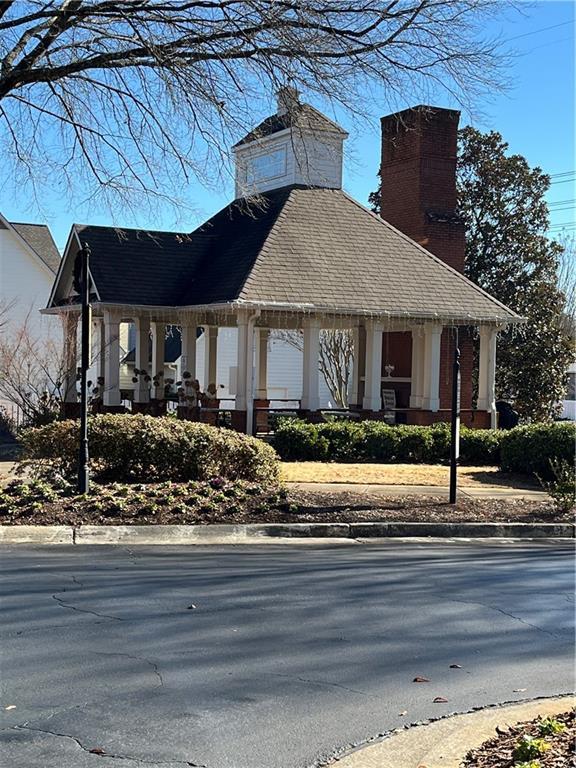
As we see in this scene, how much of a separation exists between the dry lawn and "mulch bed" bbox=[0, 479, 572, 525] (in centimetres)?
195

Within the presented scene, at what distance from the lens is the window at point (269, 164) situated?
24.3 m

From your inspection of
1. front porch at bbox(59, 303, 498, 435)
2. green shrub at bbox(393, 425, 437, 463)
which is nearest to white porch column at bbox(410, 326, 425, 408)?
front porch at bbox(59, 303, 498, 435)

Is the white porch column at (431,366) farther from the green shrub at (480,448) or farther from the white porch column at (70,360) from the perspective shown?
the white porch column at (70,360)

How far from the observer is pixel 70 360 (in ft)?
74.2

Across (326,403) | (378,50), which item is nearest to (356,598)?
(378,50)

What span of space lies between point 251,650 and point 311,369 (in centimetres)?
1485

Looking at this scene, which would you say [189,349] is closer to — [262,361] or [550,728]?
[262,361]

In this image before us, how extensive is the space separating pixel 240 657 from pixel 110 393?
15744 mm

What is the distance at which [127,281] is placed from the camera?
21.6m

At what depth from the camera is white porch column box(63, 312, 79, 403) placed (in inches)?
859

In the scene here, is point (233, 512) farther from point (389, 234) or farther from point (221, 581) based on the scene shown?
point (389, 234)

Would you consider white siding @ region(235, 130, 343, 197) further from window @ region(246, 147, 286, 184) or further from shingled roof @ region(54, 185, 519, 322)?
shingled roof @ region(54, 185, 519, 322)

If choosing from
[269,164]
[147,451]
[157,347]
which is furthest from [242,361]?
[269,164]

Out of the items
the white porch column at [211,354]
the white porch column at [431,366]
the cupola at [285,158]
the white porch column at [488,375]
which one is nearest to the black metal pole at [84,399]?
the cupola at [285,158]
